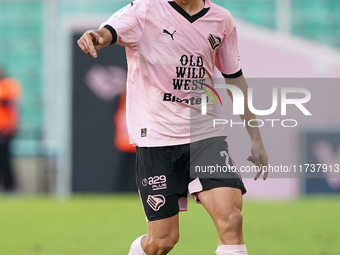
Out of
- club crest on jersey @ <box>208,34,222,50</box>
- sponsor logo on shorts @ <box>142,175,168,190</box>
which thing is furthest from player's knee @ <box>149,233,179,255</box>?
club crest on jersey @ <box>208,34,222,50</box>

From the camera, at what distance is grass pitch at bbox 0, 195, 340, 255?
264 inches

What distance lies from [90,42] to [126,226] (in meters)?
5.06

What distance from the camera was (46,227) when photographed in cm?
836

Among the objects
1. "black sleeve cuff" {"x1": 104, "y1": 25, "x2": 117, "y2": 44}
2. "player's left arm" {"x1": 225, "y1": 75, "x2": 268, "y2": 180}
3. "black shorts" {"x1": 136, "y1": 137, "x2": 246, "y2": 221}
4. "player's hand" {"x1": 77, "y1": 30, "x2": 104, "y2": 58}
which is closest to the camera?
"player's hand" {"x1": 77, "y1": 30, "x2": 104, "y2": 58}

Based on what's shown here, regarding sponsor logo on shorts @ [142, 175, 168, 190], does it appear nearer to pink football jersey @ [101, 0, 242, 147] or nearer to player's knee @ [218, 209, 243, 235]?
pink football jersey @ [101, 0, 242, 147]

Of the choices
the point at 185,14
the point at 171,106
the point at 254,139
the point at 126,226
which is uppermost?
the point at 185,14

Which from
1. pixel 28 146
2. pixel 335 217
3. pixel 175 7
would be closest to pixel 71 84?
pixel 28 146

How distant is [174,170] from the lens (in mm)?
4184

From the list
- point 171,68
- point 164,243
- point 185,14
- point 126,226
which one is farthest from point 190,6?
point 126,226

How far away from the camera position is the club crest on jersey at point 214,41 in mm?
4223

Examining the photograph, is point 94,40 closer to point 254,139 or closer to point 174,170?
point 174,170

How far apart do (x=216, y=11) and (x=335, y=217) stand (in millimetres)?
5407

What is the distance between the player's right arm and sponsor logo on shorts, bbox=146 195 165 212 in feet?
3.47

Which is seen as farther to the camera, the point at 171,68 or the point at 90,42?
the point at 171,68
